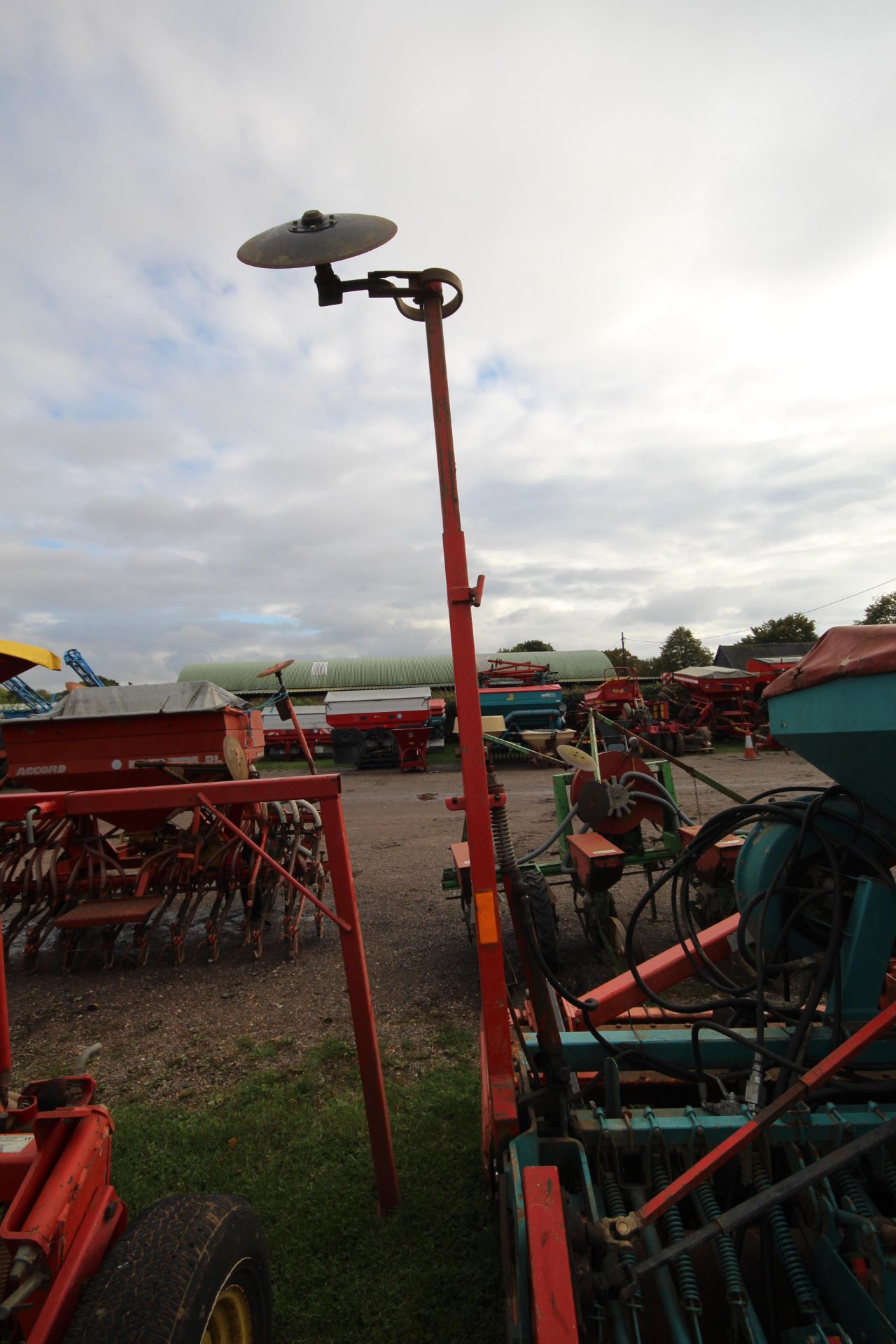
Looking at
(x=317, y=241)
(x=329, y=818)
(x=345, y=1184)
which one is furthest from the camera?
(x=345, y=1184)

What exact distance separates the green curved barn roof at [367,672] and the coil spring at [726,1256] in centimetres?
3064

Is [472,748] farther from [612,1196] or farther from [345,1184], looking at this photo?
[345,1184]

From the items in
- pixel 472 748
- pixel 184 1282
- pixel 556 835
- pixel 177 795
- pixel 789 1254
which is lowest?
pixel 789 1254

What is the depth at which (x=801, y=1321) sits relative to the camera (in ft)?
6.20

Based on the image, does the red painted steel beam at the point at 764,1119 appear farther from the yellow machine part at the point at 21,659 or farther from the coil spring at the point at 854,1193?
the yellow machine part at the point at 21,659

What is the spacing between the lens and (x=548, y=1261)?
1.48 meters

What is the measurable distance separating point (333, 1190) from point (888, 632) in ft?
9.47

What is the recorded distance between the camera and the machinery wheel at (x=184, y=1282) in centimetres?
145

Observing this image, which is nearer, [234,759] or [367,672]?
[234,759]

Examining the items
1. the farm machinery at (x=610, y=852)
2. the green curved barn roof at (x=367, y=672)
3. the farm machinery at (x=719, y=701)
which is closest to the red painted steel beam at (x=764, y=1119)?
the farm machinery at (x=610, y=852)

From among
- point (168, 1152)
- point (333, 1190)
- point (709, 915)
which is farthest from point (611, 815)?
point (168, 1152)

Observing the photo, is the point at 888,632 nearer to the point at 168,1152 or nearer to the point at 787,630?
the point at 168,1152

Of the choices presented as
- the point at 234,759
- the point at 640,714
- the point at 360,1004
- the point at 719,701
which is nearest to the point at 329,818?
the point at 360,1004

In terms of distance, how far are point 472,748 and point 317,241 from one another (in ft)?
4.93
